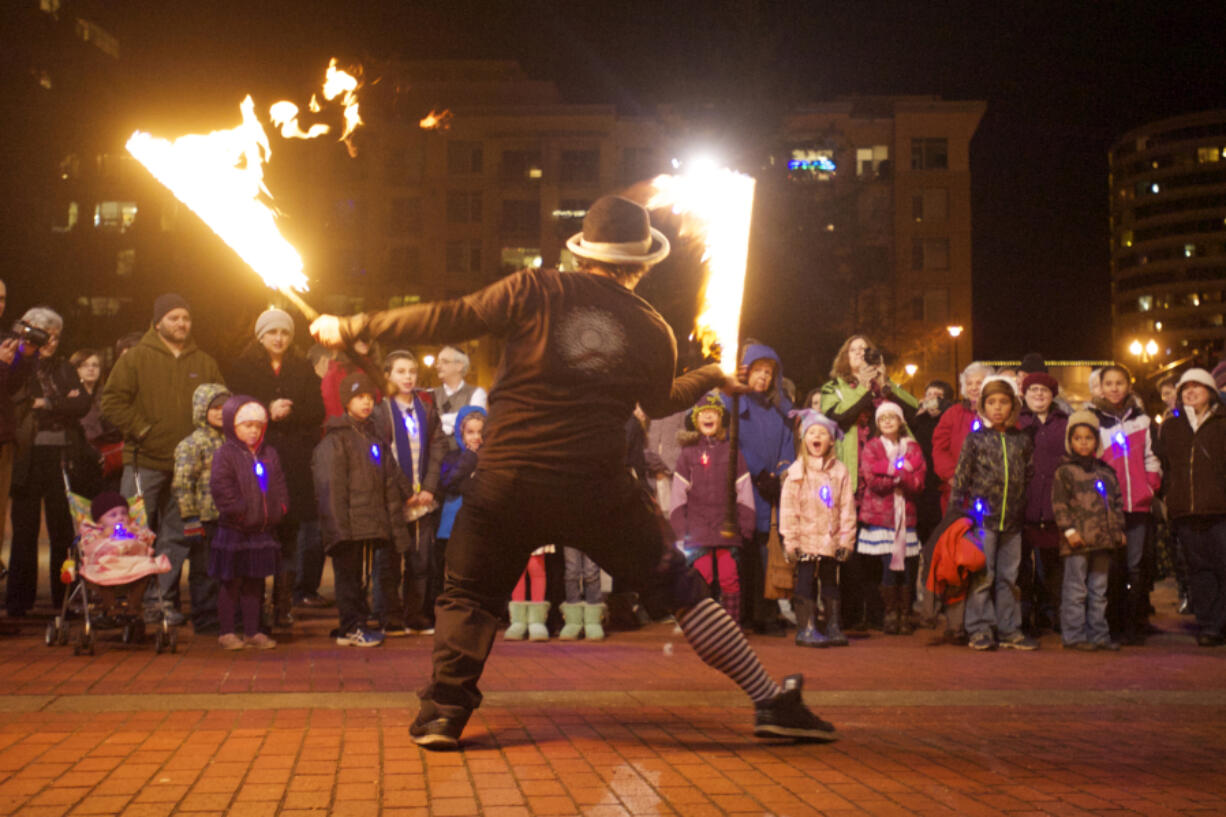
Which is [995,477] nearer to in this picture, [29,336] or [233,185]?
[233,185]

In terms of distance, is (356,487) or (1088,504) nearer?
(356,487)

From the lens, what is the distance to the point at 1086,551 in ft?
32.8

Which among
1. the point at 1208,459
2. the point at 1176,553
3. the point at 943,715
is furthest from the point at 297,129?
the point at 1176,553

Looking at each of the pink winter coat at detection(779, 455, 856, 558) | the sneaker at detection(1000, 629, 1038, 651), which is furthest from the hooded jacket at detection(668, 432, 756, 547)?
the sneaker at detection(1000, 629, 1038, 651)

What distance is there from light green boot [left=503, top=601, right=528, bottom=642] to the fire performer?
441 centimetres

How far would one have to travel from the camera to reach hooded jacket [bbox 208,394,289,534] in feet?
28.9

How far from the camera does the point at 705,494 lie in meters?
10.3

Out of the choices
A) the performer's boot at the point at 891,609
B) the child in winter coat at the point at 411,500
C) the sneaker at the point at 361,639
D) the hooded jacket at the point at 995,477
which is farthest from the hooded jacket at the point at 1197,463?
the sneaker at the point at 361,639

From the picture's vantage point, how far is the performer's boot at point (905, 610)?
10758 mm

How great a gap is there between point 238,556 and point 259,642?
1.98 feet

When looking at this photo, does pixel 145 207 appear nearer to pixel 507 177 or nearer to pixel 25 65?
pixel 25 65

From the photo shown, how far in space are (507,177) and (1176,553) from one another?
221 ft

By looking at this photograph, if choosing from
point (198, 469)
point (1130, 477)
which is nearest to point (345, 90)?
point (198, 469)

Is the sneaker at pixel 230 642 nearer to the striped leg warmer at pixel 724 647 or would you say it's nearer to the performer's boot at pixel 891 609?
the striped leg warmer at pixel 724 647
